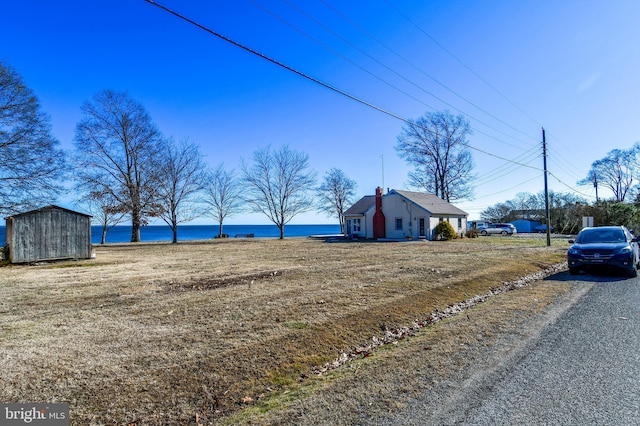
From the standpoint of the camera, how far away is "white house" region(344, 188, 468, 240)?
3167 centimetres

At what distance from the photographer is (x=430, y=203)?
111ft

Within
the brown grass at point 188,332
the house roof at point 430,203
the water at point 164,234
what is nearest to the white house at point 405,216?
the house roof at point 430,203

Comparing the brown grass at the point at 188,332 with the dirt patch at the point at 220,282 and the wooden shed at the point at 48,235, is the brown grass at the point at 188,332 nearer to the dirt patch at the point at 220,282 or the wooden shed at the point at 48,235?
the dirt patch at the point at 220,282

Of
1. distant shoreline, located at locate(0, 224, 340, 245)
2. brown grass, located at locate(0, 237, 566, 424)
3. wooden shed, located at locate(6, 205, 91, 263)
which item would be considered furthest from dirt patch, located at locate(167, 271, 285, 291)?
distant shoreline, located at locate(0, 224, 340, 245)

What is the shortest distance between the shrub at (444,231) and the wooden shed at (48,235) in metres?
26.9

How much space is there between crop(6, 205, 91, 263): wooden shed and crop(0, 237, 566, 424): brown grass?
497 centimetres

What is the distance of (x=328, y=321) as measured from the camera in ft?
19.2

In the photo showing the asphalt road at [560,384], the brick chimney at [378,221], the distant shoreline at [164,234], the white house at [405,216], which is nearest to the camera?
the asphalt road at [560,384]

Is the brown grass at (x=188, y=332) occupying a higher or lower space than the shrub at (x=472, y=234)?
lower

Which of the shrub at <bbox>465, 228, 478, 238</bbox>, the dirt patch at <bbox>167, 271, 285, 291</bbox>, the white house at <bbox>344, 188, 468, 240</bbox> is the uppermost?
the white house at <bbox>344, 188, 468, 240</bbox>

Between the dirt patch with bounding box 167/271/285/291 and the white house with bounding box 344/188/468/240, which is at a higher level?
the white house with bounding box 344/188/468/240

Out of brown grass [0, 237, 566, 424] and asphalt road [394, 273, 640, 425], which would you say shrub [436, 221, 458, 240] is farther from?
asphalt road [394, 273, 640, 425]

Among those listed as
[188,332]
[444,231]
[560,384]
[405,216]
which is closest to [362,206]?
[405,216]

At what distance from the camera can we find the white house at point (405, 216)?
3167 centimetres
